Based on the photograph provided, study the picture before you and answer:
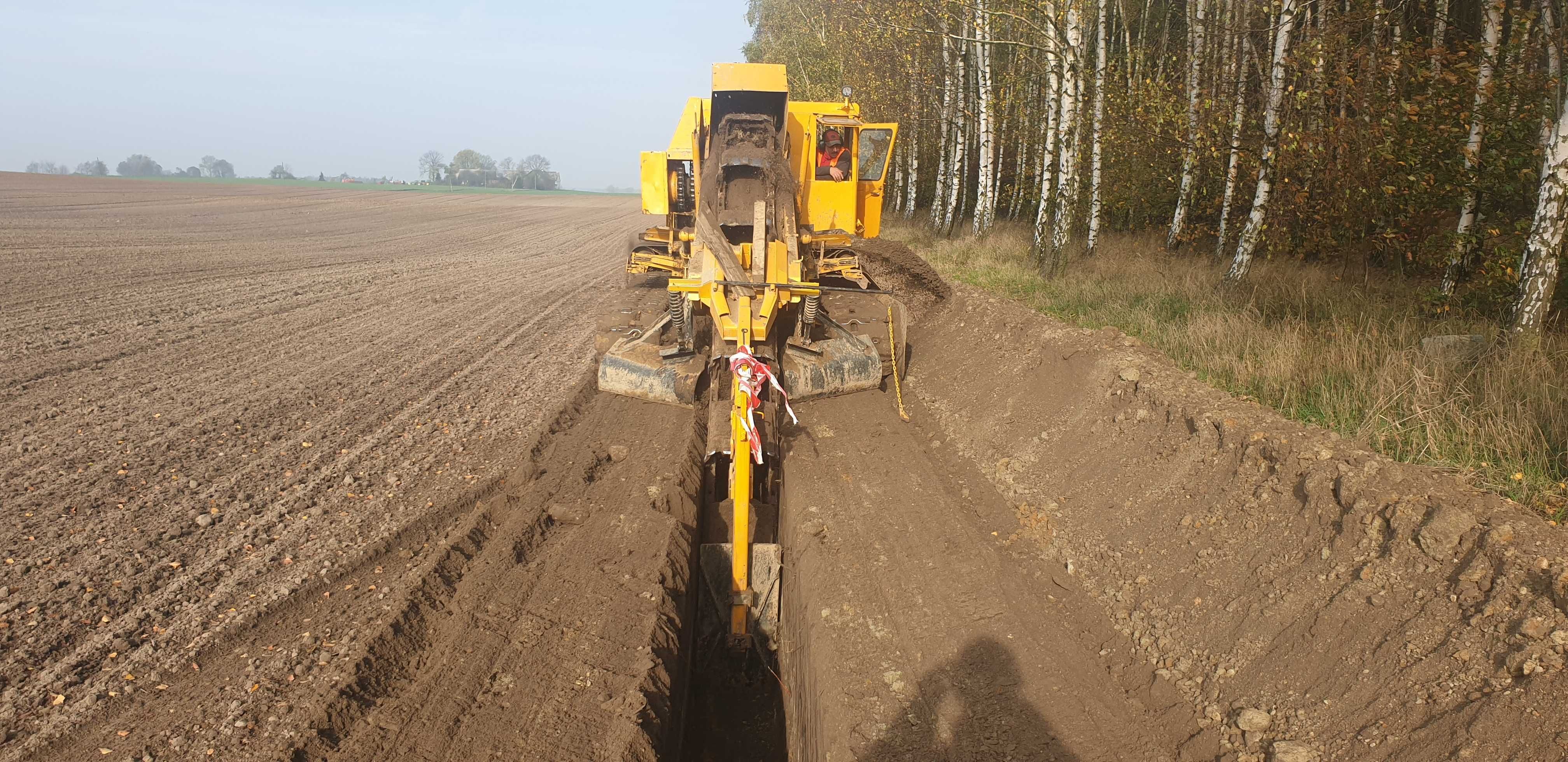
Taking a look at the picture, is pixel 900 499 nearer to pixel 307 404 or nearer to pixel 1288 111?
pixel 307 404

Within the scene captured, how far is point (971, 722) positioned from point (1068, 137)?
33.1 ft

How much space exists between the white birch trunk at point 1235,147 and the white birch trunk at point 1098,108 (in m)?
1.71

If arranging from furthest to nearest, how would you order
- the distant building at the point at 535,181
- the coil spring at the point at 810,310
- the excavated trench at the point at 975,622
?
the distant building at the point at 535,181 < the coil spring at the point at 810,310 < the excavated trench at the point at 975,622

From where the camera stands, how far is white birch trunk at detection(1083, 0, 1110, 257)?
12680 millimetres

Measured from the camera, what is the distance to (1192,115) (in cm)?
1248

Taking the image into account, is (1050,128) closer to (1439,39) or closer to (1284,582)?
(1439,39)

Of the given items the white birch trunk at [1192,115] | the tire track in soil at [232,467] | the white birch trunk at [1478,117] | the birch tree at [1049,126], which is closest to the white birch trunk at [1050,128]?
the birch tree at [1049,126]

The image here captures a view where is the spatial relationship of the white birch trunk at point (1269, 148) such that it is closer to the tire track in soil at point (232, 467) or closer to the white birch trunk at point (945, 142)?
the tire track in soil at point (232, 467)

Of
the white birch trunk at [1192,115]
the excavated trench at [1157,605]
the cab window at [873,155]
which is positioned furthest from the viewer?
the white birch trunk at [1192,115]

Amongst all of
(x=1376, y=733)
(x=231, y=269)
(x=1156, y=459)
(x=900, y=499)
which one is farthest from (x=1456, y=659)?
(x=231, y=269)

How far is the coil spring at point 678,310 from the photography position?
8.12 metres

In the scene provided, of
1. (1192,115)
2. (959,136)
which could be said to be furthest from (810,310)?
(959,136)

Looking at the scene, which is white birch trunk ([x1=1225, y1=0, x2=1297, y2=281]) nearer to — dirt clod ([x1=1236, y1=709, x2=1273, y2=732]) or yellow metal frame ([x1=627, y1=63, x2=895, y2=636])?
yellow metal frame ([x1=627, y1=63, x2=895, y2=636])

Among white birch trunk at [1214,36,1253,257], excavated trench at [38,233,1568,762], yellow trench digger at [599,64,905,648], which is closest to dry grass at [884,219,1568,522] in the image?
excavated trench at [38,233,1568,762]
